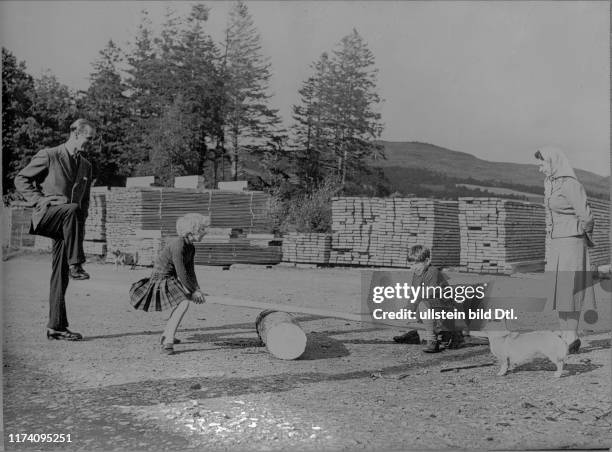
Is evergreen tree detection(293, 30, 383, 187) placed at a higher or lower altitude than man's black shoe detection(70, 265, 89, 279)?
higher

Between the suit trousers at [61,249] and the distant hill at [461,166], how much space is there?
8.96 feet

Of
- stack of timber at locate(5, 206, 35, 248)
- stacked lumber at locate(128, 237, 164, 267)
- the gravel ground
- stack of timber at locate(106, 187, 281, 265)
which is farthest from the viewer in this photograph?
stacked lumber at locate(128, 237, 164, 267)

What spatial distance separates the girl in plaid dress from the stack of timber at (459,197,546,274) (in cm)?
295

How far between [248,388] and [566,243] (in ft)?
10.5

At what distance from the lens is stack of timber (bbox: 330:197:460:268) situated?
7.63 m

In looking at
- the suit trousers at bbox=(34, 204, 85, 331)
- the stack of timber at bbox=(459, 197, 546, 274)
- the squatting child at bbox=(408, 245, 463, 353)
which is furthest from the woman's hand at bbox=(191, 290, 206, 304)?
the stack of timber at bbox=(459, 197, 546, 274)

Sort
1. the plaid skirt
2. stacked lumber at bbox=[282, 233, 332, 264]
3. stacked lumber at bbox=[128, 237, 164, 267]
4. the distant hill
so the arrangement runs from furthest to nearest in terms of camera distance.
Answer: stacked lumber at bbox=[282, 233, 332, 264]
the distant hill
stacked lumber at bbox=[128, 237, 164, 267]
the plaid skirt

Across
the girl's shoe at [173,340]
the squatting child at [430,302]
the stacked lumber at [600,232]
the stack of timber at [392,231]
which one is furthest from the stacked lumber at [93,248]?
the stacked lumber at [600,232]

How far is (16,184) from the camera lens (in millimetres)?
5559

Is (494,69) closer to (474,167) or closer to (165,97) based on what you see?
(474,167)

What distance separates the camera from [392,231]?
28.2 feet

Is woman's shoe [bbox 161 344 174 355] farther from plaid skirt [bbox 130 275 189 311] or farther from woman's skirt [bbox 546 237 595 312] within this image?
woman's skirt [bbox 546 237 595 312]

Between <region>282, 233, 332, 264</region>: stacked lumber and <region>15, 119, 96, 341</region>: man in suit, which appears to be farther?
<region>282, 233, 332, 264</region>: stacked lumber

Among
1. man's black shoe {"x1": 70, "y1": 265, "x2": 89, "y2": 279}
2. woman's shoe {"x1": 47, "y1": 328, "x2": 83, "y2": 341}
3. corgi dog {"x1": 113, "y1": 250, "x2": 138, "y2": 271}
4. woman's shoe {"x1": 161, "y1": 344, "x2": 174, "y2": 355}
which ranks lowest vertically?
woman's shoe {"x1": 161, "y1": 344, "x2": 174, "y2": 355}
